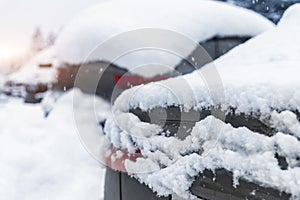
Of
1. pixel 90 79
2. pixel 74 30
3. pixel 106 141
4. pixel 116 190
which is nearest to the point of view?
pixel 116 190

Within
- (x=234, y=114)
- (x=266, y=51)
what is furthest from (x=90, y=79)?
(x=234, y=114)

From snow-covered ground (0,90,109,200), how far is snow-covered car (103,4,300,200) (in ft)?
6.98

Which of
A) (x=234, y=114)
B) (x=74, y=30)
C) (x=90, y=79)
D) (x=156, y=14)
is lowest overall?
(x=90, y=79)

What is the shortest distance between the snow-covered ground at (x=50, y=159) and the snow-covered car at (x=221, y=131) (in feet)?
6.98

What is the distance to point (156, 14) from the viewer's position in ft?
20.2

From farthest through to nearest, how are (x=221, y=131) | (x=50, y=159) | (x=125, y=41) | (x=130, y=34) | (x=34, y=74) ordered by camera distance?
(x=34, y=74) < (x=130, y=34) < (x=125, y=41) < (x=50, y=159) < (x=221, y=131)

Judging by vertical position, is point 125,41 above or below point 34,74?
above

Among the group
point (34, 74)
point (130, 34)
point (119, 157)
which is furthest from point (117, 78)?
point (34, 74)

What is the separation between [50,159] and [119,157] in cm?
309

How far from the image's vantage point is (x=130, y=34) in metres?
5.41

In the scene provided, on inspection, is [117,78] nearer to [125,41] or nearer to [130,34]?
[125,41]

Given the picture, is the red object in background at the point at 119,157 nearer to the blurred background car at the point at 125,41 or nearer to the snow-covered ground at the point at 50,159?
the snow-covered ground at the point at 50,159

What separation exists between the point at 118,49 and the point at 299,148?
440 centimetres

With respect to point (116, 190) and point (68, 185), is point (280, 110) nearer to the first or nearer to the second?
point (116, 190)
